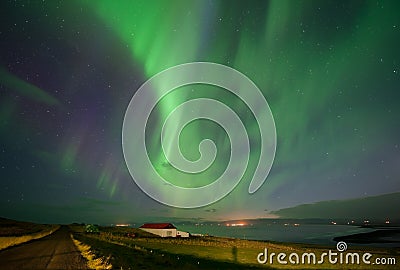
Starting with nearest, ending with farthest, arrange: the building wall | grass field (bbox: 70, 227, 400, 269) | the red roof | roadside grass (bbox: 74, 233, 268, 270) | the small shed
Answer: roadside grass (bbox: 74, 233, 268, 270), grass field (bbox: 70, 227, 400, 269), the building wall, the small shed, the red roof

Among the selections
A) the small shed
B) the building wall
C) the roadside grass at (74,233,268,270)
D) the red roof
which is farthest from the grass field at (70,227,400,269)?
the red roof

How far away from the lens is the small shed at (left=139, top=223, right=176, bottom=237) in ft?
370

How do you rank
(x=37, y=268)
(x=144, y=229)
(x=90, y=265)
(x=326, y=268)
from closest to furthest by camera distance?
(x=37, y=268) → (x=90, y=265) → (x=326, y=268) → (x=144, y=229)

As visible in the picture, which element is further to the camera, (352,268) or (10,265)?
(352,268)

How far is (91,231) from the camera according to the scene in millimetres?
107000

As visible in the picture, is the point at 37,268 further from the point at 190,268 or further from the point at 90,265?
the point at 190,268

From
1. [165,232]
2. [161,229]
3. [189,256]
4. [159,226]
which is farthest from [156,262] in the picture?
[159,226]

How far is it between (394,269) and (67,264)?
3263 cm

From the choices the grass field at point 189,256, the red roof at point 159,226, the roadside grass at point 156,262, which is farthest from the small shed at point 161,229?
the roadside grass at point 156,262

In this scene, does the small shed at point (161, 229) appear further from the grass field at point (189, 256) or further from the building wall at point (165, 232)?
the grass field at point (189, 256)

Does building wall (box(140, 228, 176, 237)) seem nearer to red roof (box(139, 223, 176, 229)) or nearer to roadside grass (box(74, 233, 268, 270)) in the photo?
red roof (box(139, 223, 176, 229))

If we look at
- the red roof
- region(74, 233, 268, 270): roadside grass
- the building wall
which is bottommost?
region(74, 233, 268, 270): roadside grass

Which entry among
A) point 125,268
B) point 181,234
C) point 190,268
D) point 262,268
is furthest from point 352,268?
point 181,234

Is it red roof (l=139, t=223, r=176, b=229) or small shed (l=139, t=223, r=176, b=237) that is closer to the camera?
small shed (l=139, t=223, r=176, b=237)
